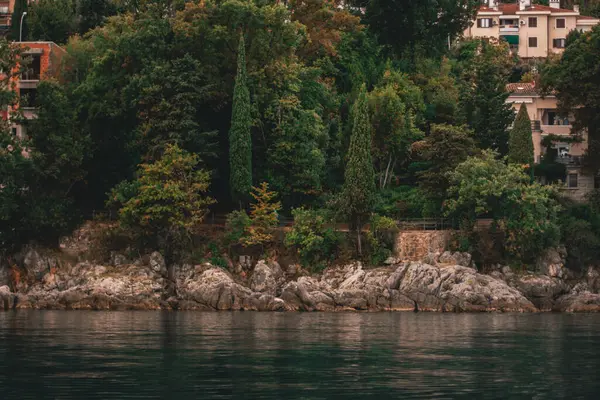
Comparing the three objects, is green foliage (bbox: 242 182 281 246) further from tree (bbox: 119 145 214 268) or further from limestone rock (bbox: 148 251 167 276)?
limestone rock (bbox: 148 251 167 276)

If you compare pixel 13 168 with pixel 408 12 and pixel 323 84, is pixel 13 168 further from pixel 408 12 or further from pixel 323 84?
pixel 408 12

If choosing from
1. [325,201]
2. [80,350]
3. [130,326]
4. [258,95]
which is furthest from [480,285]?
[80,350]

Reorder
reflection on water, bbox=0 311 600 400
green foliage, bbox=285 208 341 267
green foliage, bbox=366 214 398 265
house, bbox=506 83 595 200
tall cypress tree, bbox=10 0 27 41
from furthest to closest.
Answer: tall cypress tree, bbox=10 0 27 41 → house, bbox=506 83 595 200 → green foliage, bbox=285 208 341 267 → green foliage, bbox=366 214 398 265 → reflection on water, bbox=0 311 600 400

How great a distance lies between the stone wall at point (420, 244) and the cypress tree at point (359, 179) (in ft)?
8.81

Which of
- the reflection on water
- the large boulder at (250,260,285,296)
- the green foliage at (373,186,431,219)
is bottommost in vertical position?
the reflection on water

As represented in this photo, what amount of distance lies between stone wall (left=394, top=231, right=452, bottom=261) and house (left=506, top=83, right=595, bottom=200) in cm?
1142

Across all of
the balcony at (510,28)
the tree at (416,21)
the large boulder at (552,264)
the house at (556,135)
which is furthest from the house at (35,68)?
the balcony at (510,28)

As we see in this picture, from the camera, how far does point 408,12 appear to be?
104 meters

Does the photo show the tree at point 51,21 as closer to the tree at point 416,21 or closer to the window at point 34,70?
the window at point 34,70

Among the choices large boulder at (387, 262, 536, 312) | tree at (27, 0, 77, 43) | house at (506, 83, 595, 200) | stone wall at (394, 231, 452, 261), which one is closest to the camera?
large boulder at (387, 262, 536, 312)

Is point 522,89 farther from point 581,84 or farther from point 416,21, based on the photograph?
point 581,84

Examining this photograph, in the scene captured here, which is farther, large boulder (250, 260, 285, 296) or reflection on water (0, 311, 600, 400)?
large boulder (250, 260, 285, 296)

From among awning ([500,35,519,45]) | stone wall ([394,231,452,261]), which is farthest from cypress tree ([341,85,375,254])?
A: awning ([500,35,519,45])

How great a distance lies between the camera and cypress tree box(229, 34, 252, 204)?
8544 centimetres
